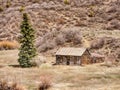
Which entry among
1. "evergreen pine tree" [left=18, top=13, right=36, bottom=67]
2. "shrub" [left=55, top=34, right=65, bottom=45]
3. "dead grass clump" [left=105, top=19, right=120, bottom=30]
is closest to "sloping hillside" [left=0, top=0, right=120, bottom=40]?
"dead grass clump" [left=105, top=19, right=120, bottom=30]

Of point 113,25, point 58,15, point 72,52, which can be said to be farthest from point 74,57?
point 58,15

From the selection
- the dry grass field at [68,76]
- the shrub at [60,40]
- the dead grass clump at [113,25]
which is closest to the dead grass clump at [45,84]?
the dry grass field at [68,76]

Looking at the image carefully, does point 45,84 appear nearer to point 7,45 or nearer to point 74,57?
point 74,57

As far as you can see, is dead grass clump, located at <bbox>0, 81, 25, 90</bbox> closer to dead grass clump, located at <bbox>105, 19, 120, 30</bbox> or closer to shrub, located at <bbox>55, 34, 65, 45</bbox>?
shrub, located at <bbox>55, 34, 65, 45</bbox>

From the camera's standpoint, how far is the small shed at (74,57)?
175 ft

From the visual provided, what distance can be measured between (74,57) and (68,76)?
11.5 m

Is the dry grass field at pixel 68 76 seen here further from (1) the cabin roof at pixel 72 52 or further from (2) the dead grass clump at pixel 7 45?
(2) the dead grass clump at pixel 7 45

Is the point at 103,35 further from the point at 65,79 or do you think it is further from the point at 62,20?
the point at 65,79

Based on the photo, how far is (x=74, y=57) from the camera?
53.3 metres

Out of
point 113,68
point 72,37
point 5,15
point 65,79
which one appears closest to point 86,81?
point 65,79

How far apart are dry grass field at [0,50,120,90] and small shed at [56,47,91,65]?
438cm

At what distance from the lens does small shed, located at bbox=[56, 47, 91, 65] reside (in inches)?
2096

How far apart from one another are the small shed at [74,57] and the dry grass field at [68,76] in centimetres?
438

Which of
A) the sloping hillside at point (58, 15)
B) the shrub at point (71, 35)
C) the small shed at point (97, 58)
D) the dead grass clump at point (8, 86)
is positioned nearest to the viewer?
the dead grass clump at point (8, 86)
